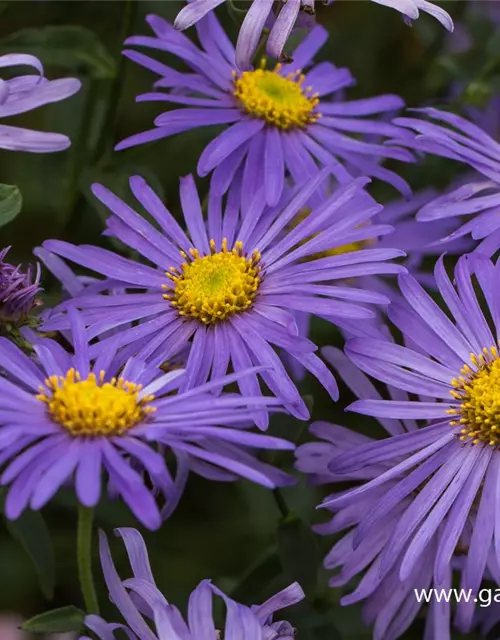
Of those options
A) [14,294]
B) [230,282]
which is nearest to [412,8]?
[230,282]

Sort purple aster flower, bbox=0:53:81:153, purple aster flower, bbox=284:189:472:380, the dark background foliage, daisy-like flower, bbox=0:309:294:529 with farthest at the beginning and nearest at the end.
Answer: purple aster flower, bbox=284:189:472:380 < the dark background foliage < purple aster flower, bbox=0:53:81:153 < daisy-like flower, bbox=0:309:294:529

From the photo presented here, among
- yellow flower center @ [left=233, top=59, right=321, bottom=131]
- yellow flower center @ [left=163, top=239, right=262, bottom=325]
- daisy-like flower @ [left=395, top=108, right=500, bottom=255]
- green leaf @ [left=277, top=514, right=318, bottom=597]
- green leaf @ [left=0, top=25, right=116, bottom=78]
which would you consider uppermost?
green leaf @ [left=0, top=25, right=116, bottom=78]

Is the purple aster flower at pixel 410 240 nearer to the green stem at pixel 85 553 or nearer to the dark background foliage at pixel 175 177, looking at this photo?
the dark background foliage at pixel 175 177

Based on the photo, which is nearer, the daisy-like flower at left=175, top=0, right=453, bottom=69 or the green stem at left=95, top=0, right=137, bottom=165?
the daisy-like flower at left=175, top=0, right=453, bottom=69

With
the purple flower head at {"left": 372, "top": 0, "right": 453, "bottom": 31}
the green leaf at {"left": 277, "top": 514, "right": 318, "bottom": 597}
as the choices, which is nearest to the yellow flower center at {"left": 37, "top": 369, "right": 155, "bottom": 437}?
the green leaf at {"left": 277, "top": 514, "right": 318, "bottom": 597}

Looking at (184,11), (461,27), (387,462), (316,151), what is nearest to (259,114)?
(316,151)

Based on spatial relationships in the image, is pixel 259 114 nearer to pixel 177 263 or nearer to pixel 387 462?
pixel 177 263

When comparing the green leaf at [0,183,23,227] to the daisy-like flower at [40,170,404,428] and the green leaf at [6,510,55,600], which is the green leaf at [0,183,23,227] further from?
the green leaf at [6,510,55,600]
